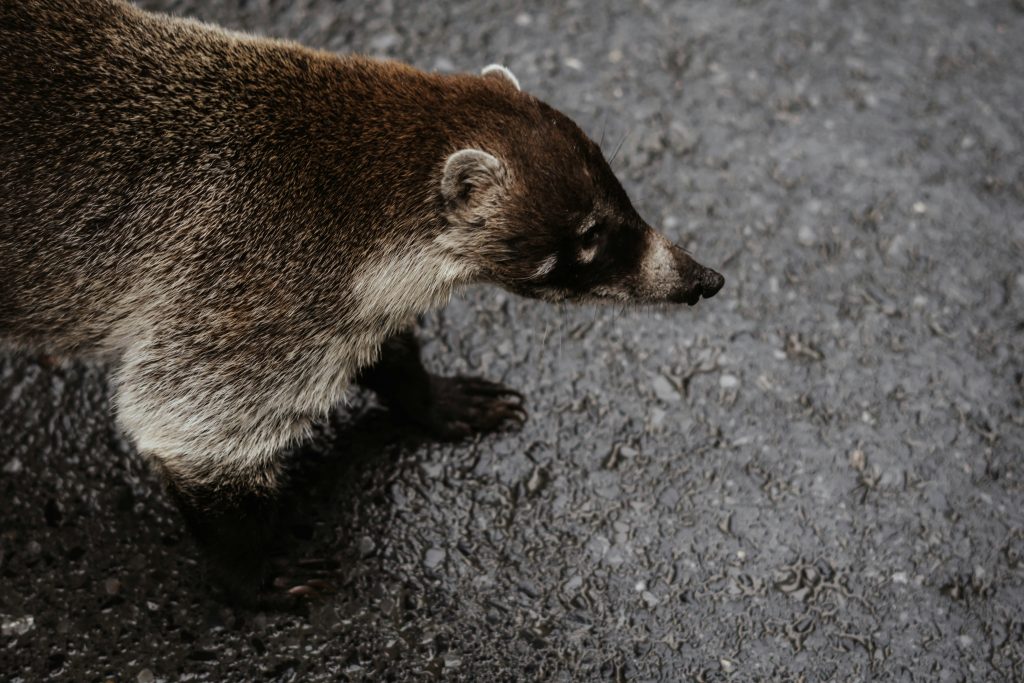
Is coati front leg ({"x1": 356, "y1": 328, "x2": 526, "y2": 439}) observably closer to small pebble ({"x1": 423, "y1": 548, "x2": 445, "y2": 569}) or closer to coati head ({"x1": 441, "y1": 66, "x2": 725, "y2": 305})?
small pebble ({"x1": 423, "y1": 548, "x2": 445, "y2": 569})

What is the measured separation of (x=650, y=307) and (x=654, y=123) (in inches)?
68.2

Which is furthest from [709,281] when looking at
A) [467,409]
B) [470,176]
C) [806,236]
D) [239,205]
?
[239,205]

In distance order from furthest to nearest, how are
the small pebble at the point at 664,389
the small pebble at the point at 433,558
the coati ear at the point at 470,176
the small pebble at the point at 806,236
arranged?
the small pebble at the point at 806,236 → the small pebble at the point at 664,389 → the small pebble at the point at 433,558 → the coati ear at the point at 470,176

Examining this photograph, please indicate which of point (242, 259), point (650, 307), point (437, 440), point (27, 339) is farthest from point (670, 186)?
point (27, 339)

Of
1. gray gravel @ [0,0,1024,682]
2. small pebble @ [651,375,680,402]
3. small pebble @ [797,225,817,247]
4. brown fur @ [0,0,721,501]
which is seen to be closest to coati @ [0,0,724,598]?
brown fur @ [0,0,721,501]

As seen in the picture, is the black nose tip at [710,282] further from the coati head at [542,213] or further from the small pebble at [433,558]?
the small pebble at [433,558]

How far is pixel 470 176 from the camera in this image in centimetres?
317

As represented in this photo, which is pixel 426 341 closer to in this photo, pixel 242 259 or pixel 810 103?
pixel 242 259

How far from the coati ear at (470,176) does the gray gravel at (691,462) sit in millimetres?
1238

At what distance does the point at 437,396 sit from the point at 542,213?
114 centimetres

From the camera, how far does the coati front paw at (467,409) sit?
4062 millimetres

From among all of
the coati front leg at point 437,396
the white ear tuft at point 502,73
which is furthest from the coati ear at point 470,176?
the coati front leg at point 437,396

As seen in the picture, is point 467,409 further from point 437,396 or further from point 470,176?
point 470,176

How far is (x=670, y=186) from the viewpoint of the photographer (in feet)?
15.9
